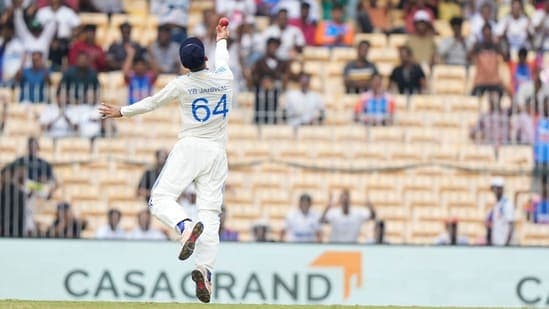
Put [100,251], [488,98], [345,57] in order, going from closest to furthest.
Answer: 1. [100,251]
2. [488,98]
3. [345,57]

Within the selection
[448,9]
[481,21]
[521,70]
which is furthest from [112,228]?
[448,9]

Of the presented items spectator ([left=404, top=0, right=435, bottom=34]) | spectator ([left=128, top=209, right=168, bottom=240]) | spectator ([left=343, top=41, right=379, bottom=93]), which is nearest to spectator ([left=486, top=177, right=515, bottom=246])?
spectator ([left=343, top=41, right=379, bottom=93])

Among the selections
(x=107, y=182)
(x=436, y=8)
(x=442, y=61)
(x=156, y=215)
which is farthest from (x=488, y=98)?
(x=156, y=215)

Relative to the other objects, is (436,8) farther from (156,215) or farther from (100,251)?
(156,215)

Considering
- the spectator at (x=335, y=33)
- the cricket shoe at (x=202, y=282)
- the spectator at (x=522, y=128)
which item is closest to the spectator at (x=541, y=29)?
the spectator at (x=335, y=33)

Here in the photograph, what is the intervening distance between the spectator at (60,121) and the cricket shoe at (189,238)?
721 cm

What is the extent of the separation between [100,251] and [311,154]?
11.4 feet

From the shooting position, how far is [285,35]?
74.2ft

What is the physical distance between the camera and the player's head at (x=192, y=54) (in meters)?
13.1

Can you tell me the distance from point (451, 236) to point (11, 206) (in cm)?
507

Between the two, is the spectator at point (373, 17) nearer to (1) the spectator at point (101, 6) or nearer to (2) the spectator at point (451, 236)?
(1) the spectator at point (101, 6)

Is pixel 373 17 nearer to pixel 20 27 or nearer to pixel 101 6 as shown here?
pixel 101 6

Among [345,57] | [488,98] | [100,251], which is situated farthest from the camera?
[345,57]

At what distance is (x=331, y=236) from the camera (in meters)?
19.6
